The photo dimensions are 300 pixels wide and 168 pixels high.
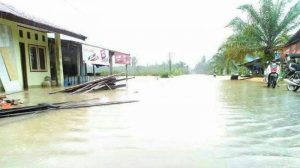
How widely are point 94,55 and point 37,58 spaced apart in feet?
20.3

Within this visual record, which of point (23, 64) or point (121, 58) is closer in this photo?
point (23, 64)

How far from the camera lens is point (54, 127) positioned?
16.9 ft

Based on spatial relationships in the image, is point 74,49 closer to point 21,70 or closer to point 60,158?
point 21,70

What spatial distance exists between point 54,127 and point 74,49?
61.1 ft

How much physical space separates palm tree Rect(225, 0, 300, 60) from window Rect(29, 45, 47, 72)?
46.0ft

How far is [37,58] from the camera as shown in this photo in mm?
17328

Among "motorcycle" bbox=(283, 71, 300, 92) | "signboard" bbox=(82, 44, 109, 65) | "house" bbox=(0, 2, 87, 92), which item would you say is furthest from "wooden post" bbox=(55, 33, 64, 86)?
"motorcycle" bbox=(283, 71, 300, 92)

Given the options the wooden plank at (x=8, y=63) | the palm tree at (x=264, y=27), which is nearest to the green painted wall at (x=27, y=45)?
the wooden plank at (x=8, y=63)

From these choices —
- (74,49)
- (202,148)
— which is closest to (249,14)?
(74,49)

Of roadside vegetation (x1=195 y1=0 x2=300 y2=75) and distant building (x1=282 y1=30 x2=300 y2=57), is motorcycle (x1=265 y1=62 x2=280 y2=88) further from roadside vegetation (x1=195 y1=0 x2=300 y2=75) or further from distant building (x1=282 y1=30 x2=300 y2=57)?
distant building (x1=282 y1=30 x2=300 y2=57)

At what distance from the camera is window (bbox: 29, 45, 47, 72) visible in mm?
16750

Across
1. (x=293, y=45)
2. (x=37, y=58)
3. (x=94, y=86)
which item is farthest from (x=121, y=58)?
(x=293, y=45)

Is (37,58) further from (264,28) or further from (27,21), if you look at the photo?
(264,28)

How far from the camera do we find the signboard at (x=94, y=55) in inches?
876
